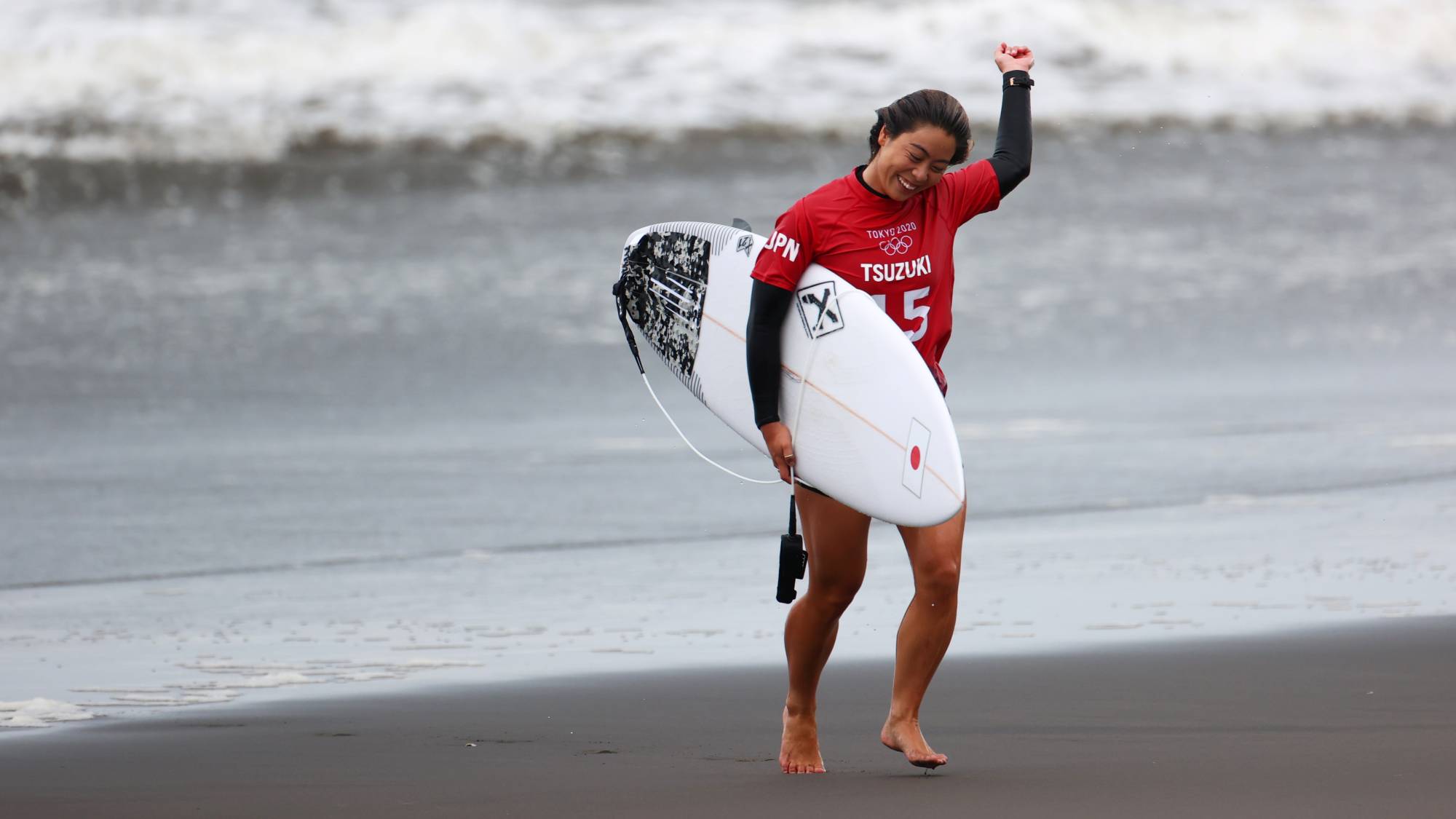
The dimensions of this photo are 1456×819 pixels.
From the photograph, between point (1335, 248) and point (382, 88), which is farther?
point (382, 88)

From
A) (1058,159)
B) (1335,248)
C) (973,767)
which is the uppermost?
(1058,159)

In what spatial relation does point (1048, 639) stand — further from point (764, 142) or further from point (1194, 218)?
point (764, 142)

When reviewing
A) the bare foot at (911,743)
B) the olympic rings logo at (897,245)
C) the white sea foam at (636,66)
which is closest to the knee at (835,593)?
the bare foot at (911,743)

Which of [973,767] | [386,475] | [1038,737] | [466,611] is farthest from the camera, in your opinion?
[386,475]

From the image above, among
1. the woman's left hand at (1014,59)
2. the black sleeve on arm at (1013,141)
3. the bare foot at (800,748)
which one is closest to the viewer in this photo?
the bare foot at (800,748)

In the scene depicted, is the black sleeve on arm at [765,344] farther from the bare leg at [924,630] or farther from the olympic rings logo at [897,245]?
the bare leg at [924,630]

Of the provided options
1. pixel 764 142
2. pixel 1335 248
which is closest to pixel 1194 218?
pixel 1335 248

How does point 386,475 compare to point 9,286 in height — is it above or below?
below

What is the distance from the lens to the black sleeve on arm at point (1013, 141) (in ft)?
14.4

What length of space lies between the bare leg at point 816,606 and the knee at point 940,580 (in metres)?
0.19

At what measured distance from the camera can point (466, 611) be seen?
6.36m

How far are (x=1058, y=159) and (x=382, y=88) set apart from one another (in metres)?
8.89

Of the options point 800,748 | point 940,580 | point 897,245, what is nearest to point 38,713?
point 800,748

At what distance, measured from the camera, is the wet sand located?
3689mm
